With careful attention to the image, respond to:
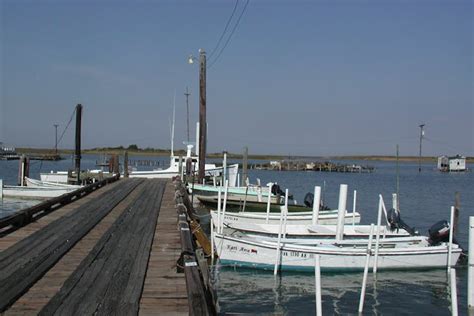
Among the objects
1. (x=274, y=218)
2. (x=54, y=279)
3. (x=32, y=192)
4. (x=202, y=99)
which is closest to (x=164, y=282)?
(x=54, y=279)

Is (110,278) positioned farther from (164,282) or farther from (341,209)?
(341,209)

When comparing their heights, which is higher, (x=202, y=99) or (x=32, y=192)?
(x=202, y=99)

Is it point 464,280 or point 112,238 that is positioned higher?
point 112,238

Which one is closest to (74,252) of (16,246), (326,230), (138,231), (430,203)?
(16,246)

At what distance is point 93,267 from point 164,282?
1325 mm

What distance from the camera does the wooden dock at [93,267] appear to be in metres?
5.47

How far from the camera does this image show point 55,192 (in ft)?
102

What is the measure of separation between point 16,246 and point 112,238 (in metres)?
1.75

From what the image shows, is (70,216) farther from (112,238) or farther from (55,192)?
(55,192)

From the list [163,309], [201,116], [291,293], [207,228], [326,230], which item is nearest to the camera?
[163,309]

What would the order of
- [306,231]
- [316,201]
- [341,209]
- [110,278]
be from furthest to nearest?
[306,231]
[316,201]
[341,209]
[110,278]

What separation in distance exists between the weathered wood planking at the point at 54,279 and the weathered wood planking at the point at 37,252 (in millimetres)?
81

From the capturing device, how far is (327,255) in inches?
587

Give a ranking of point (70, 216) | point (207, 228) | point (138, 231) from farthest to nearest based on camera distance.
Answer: point (207, 228) → point (70, 216) → point (138, 231)
